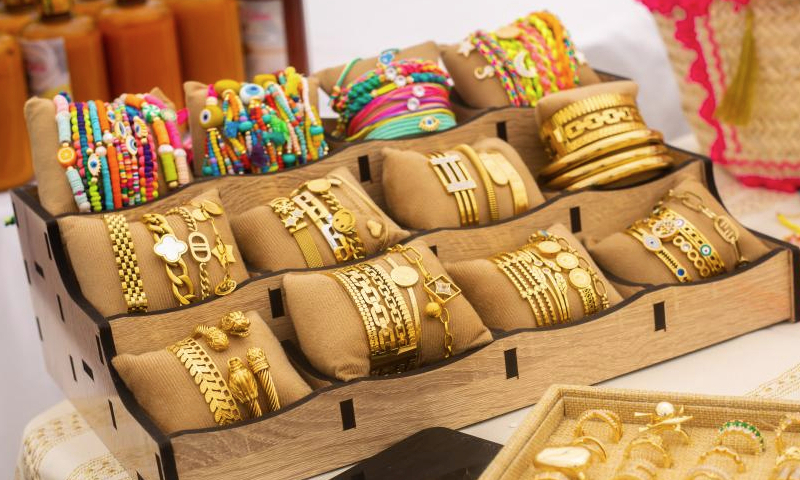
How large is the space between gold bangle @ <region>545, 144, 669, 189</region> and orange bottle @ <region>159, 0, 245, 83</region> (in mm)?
748

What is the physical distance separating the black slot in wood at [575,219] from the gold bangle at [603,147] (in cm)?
8

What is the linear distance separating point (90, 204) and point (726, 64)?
1107mm

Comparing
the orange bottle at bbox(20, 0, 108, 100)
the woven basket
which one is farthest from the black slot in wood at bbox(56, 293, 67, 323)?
the woven basket

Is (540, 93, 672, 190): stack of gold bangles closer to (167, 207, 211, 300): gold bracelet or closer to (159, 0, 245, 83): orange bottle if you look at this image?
(167, 207, 211, 300): gold bracelet

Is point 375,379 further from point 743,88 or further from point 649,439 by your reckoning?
point 743,88

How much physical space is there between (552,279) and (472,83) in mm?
→ 512

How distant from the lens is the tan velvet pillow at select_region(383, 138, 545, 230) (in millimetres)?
1619

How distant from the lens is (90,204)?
5.02ft

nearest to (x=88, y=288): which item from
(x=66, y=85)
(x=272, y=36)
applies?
(x=66, y=85)

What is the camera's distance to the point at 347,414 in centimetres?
129

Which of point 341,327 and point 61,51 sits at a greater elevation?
point 61,51

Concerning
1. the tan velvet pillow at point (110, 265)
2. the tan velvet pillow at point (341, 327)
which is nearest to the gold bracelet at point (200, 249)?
the tan velvet pillow at point (110, 265)

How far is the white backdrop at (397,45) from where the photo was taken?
6.38ft

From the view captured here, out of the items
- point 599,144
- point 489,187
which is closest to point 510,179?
point 489,187
